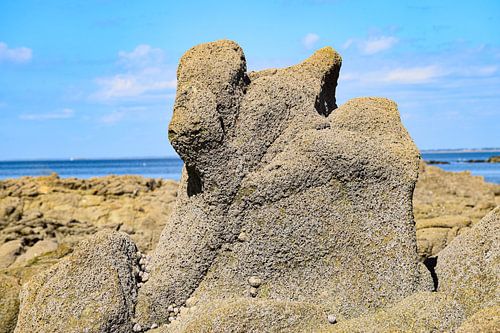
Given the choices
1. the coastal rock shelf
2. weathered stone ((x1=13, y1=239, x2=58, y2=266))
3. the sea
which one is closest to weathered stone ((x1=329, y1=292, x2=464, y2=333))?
the coastal rock shelf

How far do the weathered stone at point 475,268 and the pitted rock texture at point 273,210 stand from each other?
0.36 m

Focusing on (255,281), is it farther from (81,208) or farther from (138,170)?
(138,170)

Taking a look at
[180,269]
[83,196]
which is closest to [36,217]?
[83,196]

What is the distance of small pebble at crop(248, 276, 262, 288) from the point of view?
19.3 ft

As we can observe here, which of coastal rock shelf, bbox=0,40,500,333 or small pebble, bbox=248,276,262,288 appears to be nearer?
coastal rock shelf, bbox=0,40,500,333

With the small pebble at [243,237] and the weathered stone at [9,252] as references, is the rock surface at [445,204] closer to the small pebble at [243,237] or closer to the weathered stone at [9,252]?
the small pebble at [243,237]

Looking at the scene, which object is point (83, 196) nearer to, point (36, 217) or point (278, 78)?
point (36, 217)

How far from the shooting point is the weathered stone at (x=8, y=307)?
Answer: 629 cm

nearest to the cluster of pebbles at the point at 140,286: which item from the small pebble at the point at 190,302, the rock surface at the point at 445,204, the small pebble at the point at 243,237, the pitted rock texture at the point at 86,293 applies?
the small pebble at the point at 190,302

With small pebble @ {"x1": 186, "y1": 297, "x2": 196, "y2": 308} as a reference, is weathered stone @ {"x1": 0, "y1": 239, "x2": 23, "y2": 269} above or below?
below

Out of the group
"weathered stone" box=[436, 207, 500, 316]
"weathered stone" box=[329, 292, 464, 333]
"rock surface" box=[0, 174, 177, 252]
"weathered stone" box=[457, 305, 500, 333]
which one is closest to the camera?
"weathered stone" box=[457, 305, 500, 333]

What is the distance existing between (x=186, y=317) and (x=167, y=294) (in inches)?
11.5

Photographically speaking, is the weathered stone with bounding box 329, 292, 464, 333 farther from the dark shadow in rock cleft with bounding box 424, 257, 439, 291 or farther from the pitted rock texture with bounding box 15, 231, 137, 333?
the pitted rock texture with bounding box 15, 231, 137, 333

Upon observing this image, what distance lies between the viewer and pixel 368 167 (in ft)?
20.0
